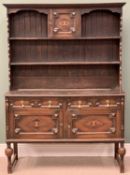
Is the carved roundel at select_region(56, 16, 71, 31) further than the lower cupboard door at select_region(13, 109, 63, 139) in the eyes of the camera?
Yes

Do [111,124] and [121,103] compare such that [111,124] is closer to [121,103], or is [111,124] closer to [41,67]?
[121,103]

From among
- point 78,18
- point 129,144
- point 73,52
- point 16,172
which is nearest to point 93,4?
point 78,18

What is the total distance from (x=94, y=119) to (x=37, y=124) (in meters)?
0.60

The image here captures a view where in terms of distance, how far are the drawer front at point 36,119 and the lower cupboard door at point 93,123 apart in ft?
0.44

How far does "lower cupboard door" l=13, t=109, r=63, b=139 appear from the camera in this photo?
11.8 ft

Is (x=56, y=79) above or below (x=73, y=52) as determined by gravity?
A: below

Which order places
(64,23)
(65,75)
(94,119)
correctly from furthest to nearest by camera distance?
(65,75) → (64,23) → (94,119)

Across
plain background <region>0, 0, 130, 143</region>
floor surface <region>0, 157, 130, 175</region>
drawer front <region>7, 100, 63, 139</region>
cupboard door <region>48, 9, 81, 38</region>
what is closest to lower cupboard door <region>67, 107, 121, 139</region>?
drawer front <region>7, 100, 63, 139</region>

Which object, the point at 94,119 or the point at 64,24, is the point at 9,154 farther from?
the point at 64,24

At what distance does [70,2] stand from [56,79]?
908 mm

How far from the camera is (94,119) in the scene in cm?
362

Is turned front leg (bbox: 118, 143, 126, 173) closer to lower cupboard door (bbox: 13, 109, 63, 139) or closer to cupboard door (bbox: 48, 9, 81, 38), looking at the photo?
lower cupboard door (bbox: 13, 109, 63, 139)

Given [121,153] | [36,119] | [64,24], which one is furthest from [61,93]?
[121,153]

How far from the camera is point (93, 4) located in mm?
3693
